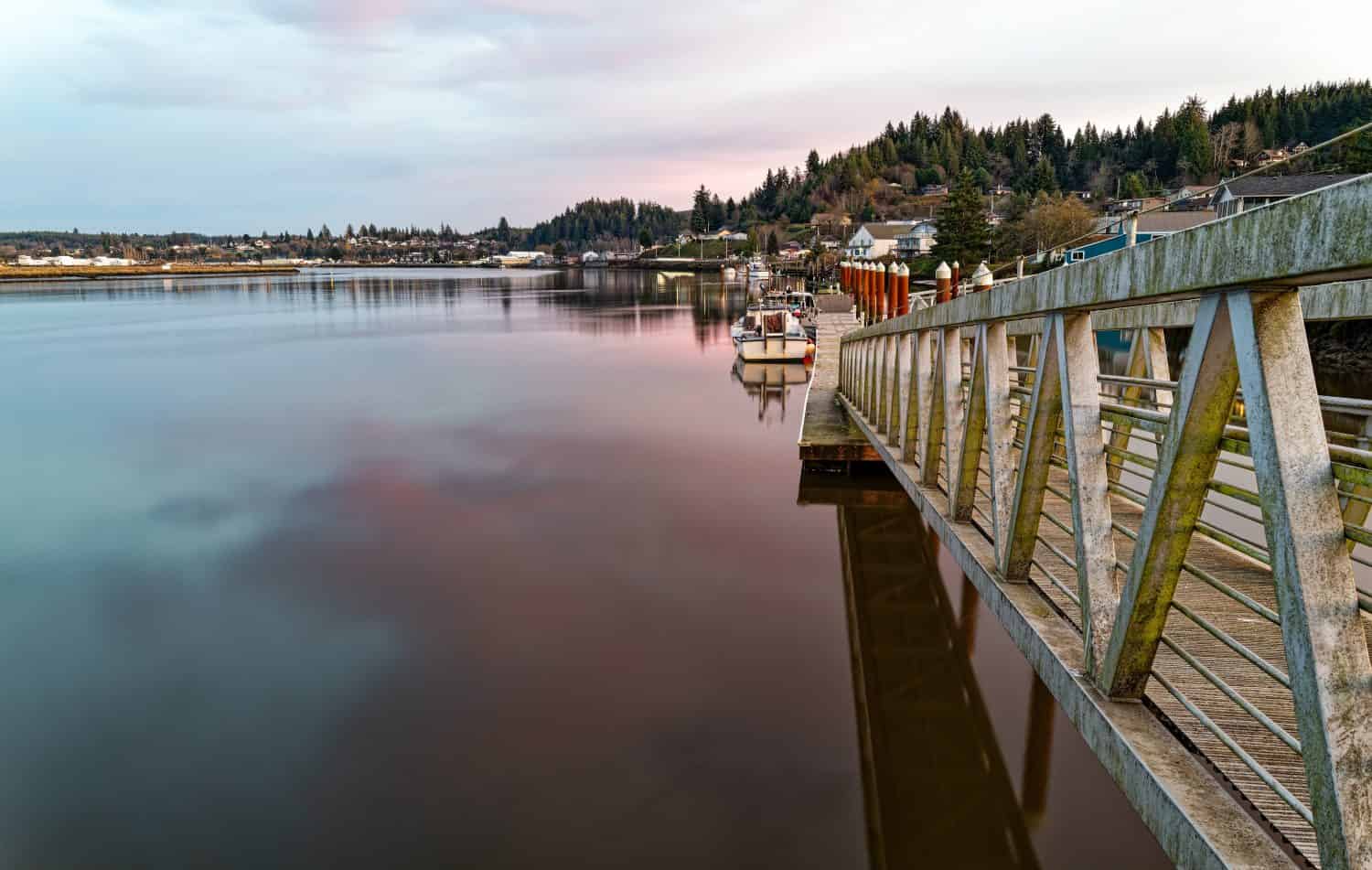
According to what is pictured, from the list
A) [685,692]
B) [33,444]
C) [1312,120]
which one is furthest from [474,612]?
[1312,120]

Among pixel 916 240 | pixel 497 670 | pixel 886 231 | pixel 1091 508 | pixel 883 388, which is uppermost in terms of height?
pixel 886 231

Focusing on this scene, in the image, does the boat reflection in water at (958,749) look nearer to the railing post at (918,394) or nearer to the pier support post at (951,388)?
the railing post at (918,394)

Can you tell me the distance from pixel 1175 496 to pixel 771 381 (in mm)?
32791

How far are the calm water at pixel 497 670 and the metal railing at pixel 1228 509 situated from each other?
3.69 meters

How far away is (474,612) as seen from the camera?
13.3m

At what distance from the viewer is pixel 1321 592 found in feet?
9.11

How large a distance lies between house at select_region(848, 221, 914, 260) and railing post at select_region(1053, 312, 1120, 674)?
113355mm

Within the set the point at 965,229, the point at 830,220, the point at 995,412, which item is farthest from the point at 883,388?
the point at 830,220

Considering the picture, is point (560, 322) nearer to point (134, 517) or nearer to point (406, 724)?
point (134, 517)

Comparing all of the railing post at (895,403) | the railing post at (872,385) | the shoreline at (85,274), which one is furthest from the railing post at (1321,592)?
the shoreline at (85,274)

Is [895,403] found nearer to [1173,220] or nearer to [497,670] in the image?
[497,670]

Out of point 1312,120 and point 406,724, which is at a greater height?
point 1312,120

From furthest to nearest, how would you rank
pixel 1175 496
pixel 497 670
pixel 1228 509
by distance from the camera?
pixel 497 670, pixel 1228 509, pixel 1175 496

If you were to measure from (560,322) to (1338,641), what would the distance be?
2653 inches
